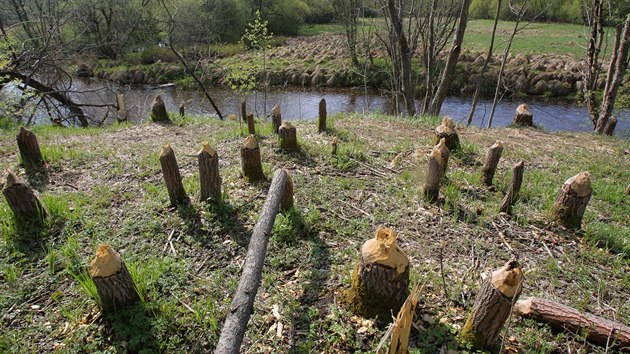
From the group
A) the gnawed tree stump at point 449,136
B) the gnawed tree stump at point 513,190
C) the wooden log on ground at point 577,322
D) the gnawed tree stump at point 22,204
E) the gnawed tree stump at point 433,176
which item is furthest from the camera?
the gnawed tree stump at point 449,136

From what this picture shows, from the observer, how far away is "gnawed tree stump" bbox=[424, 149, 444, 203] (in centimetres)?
438

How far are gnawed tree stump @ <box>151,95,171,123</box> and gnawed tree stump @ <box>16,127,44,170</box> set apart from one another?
3130mm

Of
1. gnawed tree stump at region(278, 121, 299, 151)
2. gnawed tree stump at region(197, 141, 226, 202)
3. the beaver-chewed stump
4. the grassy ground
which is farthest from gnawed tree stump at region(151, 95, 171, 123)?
the beaver-chewed stump

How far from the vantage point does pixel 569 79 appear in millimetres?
20578

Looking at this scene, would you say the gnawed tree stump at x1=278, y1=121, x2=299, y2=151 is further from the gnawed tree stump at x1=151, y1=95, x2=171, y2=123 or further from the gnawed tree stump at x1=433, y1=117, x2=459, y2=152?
the gnawed tree stump at x1=151, y1=95, x2=171, y2=123

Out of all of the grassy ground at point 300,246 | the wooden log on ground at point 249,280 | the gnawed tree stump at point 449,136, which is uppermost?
the gnawed tree stump at point 449,136

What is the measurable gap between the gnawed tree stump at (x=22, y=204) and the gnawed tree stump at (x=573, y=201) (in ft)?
19.3


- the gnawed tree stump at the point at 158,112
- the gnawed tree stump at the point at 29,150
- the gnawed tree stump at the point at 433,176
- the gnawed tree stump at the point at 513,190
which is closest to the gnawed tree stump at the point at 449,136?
the gnawed tree stump at the point at 433,176

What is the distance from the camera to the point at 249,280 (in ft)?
9.45

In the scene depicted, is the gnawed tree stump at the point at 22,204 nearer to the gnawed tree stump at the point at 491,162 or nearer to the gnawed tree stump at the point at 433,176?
the gnawed tree stump at the point at 433,176

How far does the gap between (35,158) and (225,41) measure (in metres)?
28.7

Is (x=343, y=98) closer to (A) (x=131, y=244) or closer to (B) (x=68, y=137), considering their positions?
(B) (x=68, y=137)

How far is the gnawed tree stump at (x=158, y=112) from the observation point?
27.3ft

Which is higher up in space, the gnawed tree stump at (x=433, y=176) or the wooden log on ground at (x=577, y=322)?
the gnawed tree stump at (x=433, y=176)
